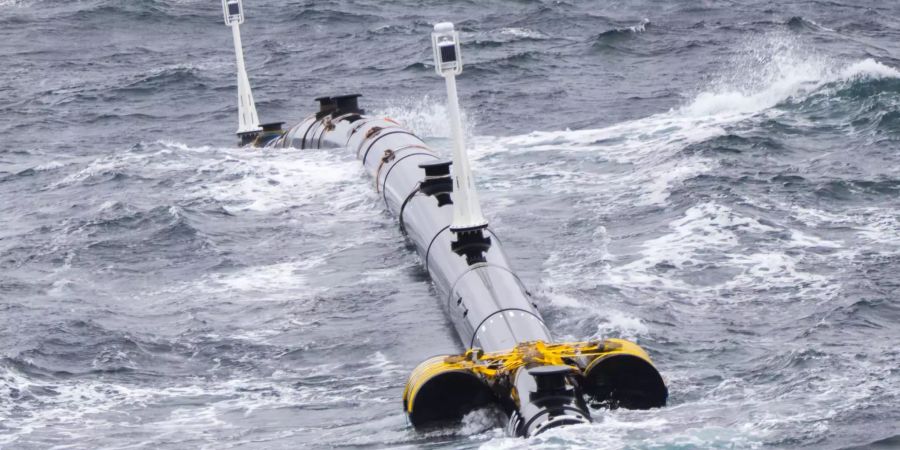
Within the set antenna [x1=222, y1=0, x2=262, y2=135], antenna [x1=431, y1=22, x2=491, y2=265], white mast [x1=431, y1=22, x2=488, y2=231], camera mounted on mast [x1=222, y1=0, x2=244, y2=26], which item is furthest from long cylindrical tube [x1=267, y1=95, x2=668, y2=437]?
camera mounted on mast [x1=222, y1=0, x2=244, y2=26]

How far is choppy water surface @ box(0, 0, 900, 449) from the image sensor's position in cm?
1752

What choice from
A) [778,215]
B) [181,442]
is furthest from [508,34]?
[181,442]

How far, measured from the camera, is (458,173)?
2059cm

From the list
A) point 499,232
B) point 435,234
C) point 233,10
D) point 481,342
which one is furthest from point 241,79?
point 481,342

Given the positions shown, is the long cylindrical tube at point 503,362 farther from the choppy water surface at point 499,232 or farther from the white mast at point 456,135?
the white mast at point 456,135

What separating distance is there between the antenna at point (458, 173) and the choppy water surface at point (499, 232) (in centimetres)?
144

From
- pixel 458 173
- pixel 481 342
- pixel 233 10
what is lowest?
pixel 481 342

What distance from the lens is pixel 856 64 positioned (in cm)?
3684

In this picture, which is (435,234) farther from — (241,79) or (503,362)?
(241,79)

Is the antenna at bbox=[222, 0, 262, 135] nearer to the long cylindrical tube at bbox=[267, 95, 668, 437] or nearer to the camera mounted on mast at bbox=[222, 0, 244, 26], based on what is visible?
the camera mounted on mast at bbox=[222, 0, 244, 26]

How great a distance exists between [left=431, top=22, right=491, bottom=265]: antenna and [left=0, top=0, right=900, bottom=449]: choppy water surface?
1436 mm

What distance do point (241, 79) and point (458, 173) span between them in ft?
56.4

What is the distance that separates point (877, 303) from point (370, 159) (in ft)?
45.3

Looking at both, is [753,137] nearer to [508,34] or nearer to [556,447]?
[556,447]
